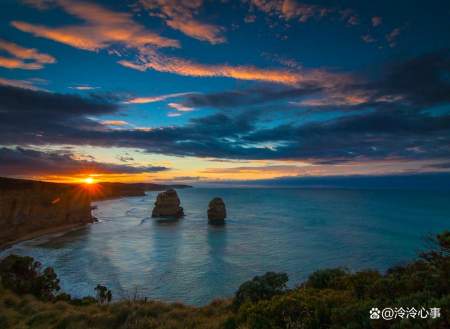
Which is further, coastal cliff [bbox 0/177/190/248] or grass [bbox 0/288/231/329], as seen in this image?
coastal cliff [bbox 0/177/190/248]

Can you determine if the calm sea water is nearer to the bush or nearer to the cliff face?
the cliff face

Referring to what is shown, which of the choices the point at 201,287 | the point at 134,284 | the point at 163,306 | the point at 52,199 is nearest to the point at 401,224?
the point at 201,287

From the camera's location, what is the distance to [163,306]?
49.2 ft

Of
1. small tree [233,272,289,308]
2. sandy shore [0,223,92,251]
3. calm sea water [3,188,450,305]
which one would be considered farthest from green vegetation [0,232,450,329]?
sandy shore [0,223,92,251]

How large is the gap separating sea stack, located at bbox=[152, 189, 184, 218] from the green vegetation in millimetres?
80196

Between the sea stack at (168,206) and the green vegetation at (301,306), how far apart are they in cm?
8020

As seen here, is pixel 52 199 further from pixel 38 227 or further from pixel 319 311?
pixel 319 311

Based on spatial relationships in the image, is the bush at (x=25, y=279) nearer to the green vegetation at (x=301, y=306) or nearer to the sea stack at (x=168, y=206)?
the green vegetation at (x=301, y=306)

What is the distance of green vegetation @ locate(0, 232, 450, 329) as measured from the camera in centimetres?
767

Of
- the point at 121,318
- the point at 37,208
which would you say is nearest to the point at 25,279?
the point at 121,318

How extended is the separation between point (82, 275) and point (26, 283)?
14.2 meters

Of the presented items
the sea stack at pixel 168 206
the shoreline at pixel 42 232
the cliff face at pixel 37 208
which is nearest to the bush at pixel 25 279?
the shoreline at pixel 42 232

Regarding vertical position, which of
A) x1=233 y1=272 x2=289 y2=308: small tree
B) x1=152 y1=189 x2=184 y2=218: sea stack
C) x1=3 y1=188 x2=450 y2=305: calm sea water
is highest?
x1=233 y1=272 x2=289 y2=308: small tree

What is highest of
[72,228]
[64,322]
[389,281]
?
[389,281]
